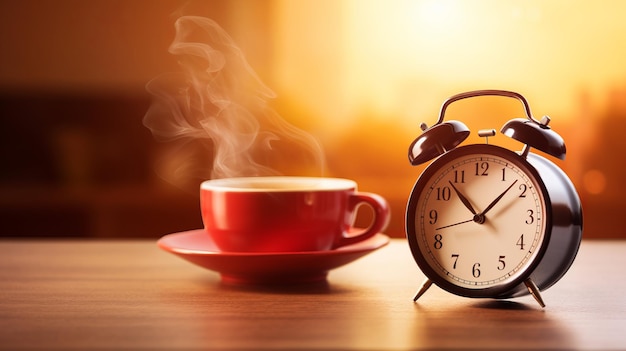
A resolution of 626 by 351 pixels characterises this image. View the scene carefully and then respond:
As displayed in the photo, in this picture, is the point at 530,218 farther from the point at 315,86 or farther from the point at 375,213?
the point at 315,86

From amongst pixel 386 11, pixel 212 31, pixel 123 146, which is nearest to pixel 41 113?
pixel 123 146

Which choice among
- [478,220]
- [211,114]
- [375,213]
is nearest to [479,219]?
[478,220]

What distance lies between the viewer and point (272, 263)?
0.90 metres

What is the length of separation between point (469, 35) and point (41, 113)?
130 centimetres

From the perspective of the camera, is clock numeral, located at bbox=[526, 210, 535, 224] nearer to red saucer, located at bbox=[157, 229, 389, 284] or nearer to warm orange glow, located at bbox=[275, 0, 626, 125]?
red saucer, located at bbox=[157, 229, 389, 284]

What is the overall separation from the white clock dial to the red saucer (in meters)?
0.12

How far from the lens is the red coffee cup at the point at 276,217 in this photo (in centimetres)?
92

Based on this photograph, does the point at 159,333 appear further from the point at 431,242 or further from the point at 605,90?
the point at 605,90

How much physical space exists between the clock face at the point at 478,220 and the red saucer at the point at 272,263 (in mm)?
117

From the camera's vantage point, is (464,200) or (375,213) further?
(375,213)

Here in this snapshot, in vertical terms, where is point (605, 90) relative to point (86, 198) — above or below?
above

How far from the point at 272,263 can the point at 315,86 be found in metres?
1.40

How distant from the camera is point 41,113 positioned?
231 cm

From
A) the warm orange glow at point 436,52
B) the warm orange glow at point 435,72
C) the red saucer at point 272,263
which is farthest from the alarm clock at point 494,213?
the warm orange glow at point 436,52
